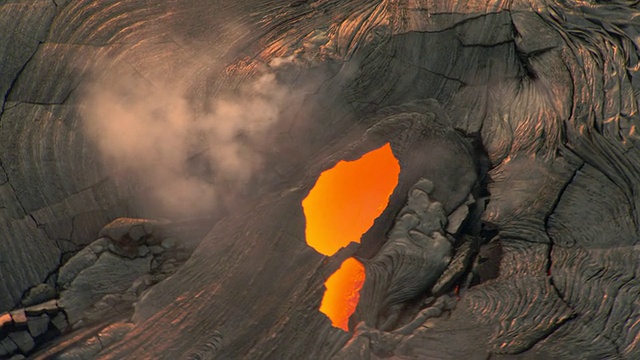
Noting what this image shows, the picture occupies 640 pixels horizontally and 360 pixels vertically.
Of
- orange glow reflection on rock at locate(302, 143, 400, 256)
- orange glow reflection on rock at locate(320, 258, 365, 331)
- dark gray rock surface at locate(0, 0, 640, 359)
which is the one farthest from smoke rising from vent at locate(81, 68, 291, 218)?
orange glow reflection on rock at locate(320, 258, 365, 331)

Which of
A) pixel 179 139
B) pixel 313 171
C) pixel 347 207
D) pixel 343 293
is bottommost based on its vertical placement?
pixel 343 293

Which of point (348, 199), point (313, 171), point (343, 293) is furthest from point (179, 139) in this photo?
point (343, 293)

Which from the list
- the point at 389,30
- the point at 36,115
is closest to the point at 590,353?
the point at 389,30

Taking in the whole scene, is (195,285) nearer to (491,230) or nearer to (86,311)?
(86,311)

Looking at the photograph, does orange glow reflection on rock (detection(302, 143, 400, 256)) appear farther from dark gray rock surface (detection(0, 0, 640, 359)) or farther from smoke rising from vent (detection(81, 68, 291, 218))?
smoke rising from vent (detection(81, 68, 291, 218))

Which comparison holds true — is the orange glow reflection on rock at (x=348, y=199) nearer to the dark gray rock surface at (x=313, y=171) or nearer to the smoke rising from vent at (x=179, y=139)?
the dark gray rock surface at (x=313, y=171)

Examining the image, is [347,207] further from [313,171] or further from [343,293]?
[343,293]
